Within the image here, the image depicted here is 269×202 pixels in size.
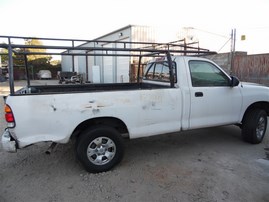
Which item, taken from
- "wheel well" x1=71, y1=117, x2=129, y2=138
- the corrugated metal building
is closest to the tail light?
"wheel well" x1=71, y1=117, x2=129, y2=138

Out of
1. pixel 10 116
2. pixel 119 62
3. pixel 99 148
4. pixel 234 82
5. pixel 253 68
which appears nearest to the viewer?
pixel 10 116

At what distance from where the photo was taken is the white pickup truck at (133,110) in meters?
3.10

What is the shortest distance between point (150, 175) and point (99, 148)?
0.94 meters

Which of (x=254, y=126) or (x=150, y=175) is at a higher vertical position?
(x=254, y=126)

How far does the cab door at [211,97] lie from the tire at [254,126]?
14.1 inches

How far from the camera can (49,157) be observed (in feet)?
13.9

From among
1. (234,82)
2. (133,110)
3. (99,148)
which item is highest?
(234,82)

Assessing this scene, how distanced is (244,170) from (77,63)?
25.5 metres

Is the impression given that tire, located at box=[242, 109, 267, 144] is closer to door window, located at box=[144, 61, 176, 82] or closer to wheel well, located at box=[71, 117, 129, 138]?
door window, located at box=[144, 61, 176, 82]

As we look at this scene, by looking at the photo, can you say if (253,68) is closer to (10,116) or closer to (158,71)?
(158,71)

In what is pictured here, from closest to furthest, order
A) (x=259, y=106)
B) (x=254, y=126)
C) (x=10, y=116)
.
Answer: (x=10, y=116), (x=254, y=126), (x=259, y=106)

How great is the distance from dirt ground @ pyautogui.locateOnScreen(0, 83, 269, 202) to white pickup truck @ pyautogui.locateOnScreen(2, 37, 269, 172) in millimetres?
396

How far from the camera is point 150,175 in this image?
11.6 ft

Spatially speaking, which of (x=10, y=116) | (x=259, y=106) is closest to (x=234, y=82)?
(x=259, y=106)
